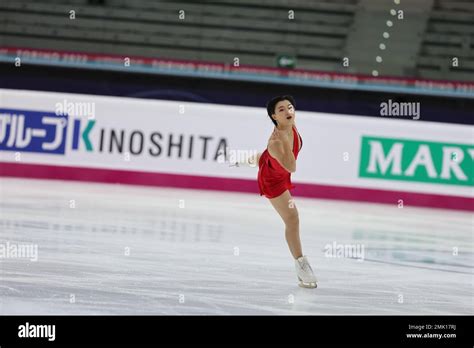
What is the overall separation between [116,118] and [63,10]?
297 cm

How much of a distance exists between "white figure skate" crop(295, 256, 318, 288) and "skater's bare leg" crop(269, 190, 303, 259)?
106 millimetres

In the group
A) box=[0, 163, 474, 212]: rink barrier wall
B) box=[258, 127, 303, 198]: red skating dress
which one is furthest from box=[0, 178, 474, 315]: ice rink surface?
box=[0, 163, 474, 212]: rink barrier wall

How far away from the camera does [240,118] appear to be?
46.0 ft

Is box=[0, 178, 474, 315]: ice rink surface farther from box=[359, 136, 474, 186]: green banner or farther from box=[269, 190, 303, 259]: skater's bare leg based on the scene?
box=[359, 136, 474, 186]: green banner

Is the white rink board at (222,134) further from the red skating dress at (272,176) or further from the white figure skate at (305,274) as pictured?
the red skating dress at (272,176)

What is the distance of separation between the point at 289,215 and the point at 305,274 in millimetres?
465

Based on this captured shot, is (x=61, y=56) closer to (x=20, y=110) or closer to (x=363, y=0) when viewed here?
(x=20, y=110)

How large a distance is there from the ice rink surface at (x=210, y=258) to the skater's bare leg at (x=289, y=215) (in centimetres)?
31

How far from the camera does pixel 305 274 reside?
5922 mm

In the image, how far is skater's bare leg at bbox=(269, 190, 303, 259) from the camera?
5.65m

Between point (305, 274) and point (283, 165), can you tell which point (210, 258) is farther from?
point (283, 165)

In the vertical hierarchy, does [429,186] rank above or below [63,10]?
below
